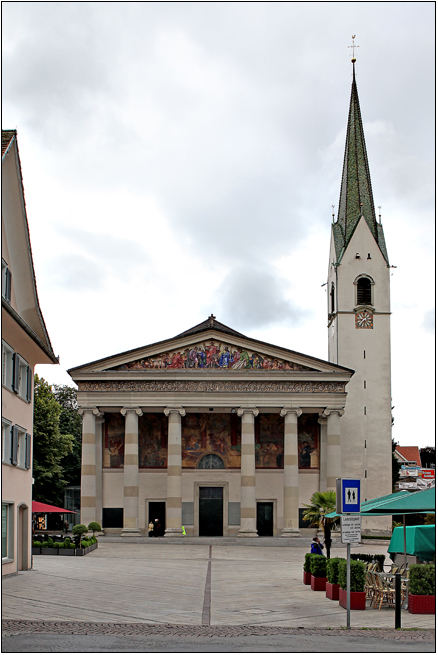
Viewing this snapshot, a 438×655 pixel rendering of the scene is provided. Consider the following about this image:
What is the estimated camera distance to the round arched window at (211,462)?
5619 centimetres

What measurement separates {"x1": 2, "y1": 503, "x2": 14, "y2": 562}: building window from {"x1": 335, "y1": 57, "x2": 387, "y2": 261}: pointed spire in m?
42.3

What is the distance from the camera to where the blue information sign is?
49.6 feet

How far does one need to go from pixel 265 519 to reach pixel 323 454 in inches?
232

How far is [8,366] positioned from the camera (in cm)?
2447

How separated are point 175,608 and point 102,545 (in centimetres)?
3083

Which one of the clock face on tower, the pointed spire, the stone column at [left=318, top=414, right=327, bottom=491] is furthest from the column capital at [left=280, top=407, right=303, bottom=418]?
the pointed spire

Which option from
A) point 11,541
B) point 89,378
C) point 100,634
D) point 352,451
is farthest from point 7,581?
point 352,451

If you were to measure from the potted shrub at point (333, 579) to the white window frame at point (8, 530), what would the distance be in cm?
959

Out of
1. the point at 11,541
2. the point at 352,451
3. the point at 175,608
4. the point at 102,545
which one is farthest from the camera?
the point at 352,451

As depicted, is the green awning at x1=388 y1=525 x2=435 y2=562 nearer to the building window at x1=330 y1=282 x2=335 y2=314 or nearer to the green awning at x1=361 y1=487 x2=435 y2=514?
the green awning at x1=361 y1=487 x2=435 y2=514

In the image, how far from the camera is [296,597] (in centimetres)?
2075

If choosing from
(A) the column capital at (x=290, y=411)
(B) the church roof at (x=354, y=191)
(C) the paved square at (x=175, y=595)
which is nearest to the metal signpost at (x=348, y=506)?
(C) the paved square at (x=175, y=595)

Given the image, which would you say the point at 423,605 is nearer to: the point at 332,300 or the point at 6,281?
the point at 6,281

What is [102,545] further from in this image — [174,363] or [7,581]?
[7,581]
